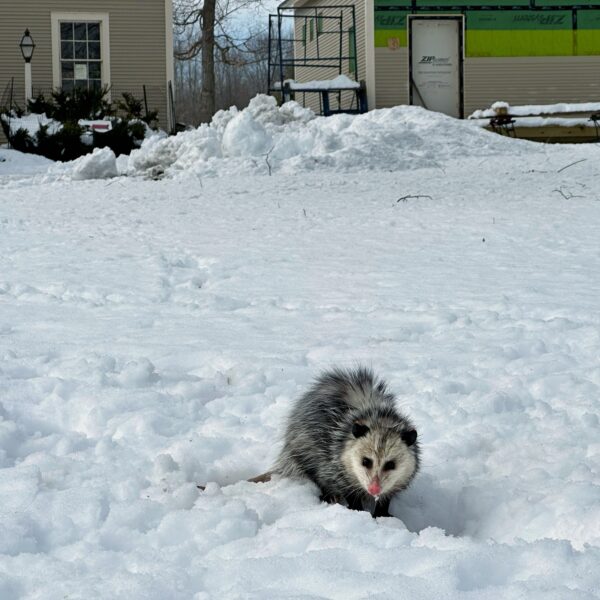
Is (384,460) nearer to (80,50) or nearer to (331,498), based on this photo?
(331,498)

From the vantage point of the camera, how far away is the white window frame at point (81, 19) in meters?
24.3

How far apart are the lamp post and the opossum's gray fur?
22.1 m

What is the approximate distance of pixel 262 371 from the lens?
4.32m

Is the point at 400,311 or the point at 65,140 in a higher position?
the point at 65,140

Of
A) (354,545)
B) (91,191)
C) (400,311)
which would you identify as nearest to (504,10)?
(91,191)

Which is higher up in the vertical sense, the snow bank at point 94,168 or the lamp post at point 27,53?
the lamp post at point 27,53

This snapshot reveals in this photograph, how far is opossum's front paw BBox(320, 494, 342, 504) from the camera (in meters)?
3.20

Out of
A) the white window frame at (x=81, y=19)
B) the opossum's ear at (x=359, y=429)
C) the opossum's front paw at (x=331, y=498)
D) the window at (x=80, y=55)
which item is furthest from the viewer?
the window at (x=80, y=55)

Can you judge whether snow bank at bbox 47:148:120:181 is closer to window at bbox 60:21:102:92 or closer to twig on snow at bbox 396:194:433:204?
twig on snow at bbox 396:194:433:204

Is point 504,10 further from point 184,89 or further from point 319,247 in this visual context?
point 184,89

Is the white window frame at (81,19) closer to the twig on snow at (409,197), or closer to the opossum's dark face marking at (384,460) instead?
the twig on snow at (409,197)

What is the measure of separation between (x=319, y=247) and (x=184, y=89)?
68.3 meters

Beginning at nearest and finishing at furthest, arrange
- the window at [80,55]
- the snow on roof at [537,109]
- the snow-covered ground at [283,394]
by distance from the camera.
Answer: the snow-covered ground at [283,394] → the snow on roof at [537,109] → the window at [80,55]

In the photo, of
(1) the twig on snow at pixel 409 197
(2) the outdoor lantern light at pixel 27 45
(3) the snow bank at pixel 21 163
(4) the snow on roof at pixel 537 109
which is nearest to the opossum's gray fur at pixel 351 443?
(1) the twig on snow at pixel 409 197
